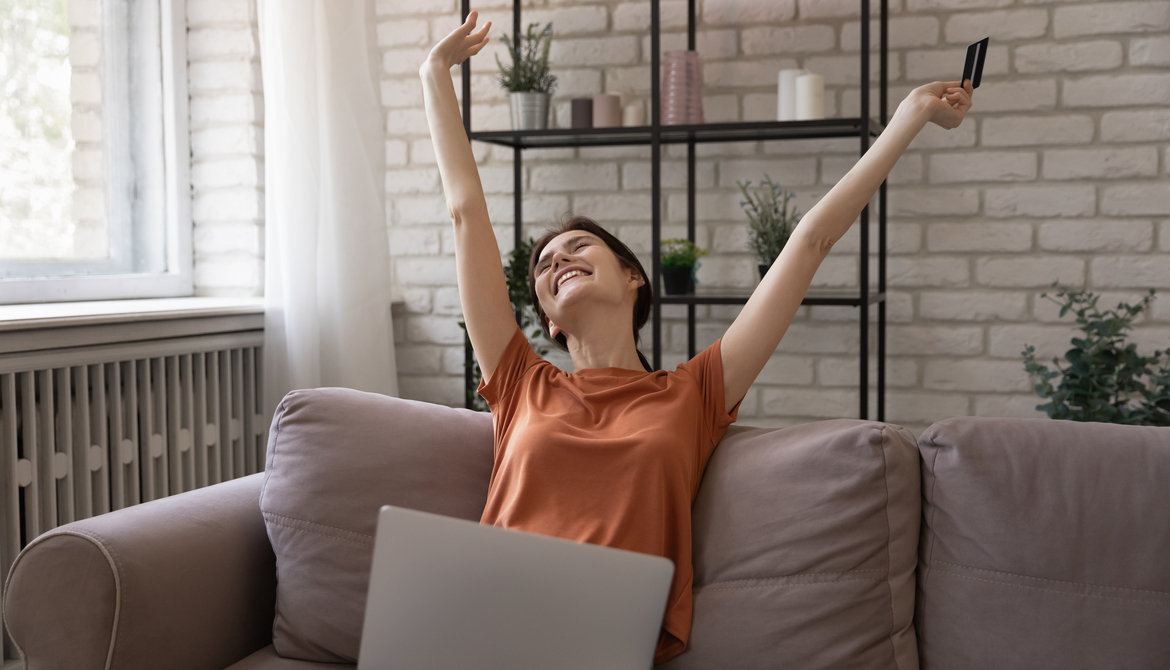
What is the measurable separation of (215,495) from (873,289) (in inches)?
67.0

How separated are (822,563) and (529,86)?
5.21ft

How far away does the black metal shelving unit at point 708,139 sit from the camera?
82.6 inches

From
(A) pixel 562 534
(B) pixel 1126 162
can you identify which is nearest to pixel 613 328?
(A) pixel 562 534

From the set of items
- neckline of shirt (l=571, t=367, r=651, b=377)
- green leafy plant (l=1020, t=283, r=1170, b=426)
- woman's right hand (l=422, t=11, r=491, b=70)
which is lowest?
green leafy plant (l=1020, t=283, r=1170, b=426)

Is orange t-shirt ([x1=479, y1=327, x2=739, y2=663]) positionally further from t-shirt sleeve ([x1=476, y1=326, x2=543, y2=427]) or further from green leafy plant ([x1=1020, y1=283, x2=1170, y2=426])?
green leafy plant ([x1=1020, y1=283, x2=1170, y2=426])

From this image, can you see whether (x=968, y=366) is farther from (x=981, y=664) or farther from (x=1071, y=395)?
(x=981, y=664)

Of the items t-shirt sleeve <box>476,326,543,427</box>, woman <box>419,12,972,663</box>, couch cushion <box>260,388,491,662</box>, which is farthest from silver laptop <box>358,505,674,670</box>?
t-shirt sleeve <box>476,326,543,427</box>

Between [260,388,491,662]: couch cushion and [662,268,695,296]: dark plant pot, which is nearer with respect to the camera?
[260,388,491,662]: couch cushion

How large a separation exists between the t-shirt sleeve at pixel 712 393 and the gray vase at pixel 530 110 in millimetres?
1115

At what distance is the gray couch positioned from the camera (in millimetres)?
1170

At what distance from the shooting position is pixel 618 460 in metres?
1.31

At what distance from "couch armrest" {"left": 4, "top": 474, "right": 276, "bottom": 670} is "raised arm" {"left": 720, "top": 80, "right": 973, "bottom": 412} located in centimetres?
83

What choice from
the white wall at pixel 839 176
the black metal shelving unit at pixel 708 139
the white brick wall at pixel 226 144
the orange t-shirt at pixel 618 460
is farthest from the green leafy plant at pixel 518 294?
the orange t-shirt at pixel 618 460

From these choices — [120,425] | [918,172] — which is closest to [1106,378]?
[918,172]
